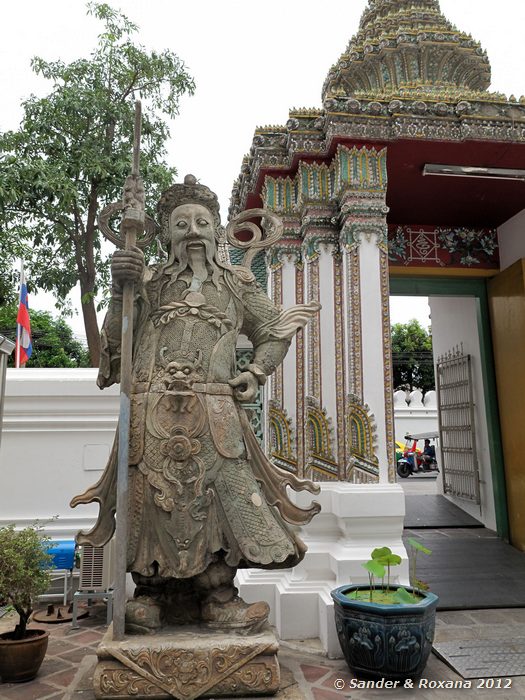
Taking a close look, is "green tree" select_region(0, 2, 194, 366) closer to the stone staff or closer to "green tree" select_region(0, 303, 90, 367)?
the stone staff

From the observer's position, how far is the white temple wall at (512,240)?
624 centimetres

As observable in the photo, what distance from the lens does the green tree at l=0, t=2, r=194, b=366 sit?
340 inches

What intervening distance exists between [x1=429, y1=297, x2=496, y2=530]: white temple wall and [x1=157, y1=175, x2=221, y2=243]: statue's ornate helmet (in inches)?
178

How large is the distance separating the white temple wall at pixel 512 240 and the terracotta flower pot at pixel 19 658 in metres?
5.76

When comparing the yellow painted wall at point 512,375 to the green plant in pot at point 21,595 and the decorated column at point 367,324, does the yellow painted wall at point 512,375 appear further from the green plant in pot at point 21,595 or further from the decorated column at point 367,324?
the green plant in pot at point 21,595

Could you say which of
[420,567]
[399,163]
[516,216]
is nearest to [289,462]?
[420,567]

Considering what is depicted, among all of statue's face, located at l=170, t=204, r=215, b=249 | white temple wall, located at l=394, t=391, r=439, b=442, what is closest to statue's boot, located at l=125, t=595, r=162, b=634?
statue's face, located at l=170, t=204, r=215, b=249

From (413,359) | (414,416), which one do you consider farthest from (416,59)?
(413,359)

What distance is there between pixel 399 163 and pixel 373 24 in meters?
2.36

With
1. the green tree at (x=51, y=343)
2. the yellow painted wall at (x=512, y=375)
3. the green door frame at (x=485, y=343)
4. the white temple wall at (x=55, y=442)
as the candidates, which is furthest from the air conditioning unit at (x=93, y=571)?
the green tree at (x=51, y=343)

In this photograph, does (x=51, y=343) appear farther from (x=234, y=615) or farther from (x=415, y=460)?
(x=234, y=615)

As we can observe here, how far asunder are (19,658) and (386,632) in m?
2.17

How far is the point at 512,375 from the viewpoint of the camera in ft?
20.9

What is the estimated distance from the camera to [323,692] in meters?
3.19
